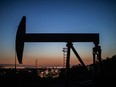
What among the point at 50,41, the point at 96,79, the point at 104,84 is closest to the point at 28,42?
the point at 50,41

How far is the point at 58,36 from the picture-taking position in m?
8.96

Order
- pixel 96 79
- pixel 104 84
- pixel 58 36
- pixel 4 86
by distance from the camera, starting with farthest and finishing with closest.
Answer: pixel 4 86
pixel 104 84
pixel 96 79
pixel 58 36

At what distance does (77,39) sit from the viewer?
9039 mm

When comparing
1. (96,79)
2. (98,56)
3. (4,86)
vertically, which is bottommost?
(4,86)

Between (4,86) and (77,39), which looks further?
(4,86)

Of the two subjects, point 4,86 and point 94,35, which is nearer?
point 94,35

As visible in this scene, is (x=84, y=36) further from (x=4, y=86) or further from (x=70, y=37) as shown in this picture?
(x=4, y=86)

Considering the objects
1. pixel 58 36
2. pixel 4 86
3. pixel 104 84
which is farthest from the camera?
pixel 4 86

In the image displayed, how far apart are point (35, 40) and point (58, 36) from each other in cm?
111

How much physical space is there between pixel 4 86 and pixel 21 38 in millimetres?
10920

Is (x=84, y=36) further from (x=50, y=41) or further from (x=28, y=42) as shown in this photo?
(x=28, y=42)

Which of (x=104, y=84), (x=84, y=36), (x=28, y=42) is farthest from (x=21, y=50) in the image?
(x=104, y=84)

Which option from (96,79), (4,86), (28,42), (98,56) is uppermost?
(28,42)

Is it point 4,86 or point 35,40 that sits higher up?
point 35,40
